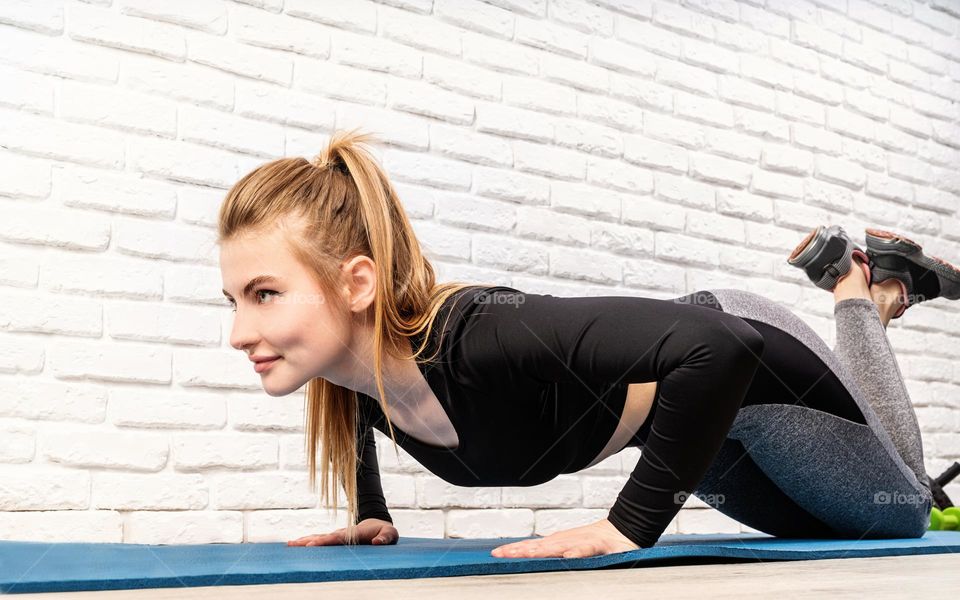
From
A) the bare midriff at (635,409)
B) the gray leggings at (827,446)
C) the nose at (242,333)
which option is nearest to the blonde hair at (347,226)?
the nose at (242,333)

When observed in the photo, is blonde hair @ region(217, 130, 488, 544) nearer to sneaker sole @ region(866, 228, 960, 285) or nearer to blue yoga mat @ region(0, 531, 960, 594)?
blue yoga mat @ region(0, 531, 960, 594)

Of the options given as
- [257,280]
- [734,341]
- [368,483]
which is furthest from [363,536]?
[734,341]

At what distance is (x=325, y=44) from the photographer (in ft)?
7.20

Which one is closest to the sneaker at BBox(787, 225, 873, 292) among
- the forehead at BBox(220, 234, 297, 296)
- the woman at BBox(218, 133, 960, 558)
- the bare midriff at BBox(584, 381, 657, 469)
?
the woman at BBox(218, 133, 960, 558)

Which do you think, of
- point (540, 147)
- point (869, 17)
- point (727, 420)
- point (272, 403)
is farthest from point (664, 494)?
point (869, 17)

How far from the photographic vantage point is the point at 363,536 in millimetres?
1686

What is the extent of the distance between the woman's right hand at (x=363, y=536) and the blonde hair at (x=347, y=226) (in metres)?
0.22

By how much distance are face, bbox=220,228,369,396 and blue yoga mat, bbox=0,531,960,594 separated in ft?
0.88

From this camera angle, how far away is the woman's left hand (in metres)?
1.19

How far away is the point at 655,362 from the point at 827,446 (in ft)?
1.97

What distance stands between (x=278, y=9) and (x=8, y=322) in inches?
35.5

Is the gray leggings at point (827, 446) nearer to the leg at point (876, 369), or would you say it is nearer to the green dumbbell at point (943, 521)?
the leg at point (876, 369)

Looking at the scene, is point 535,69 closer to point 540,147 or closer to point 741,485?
point 540,147

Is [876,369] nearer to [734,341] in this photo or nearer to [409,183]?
[734,341]
